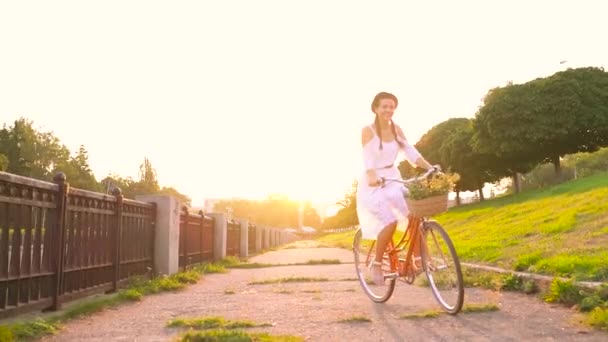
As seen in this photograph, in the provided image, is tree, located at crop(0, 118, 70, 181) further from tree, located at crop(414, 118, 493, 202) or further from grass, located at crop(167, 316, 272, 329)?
grass, located at crop(167, 316, 272, 329)

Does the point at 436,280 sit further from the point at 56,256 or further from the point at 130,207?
the point at 130,207

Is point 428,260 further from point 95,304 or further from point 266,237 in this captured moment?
point 266,237

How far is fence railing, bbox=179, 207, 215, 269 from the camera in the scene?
11781 mm

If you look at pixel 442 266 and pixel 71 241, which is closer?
pixel 442 266

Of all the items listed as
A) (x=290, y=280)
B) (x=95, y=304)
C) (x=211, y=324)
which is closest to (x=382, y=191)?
(x=211, y=324)

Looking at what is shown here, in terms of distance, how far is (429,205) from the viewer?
17.1 feet

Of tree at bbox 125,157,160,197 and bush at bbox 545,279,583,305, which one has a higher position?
tree at bbox 125,157,160,197

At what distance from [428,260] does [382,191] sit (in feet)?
2.77

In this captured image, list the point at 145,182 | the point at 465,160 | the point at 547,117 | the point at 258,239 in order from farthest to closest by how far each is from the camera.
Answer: the point at 145,182 < the point at 465,160 < the point at 547,117 < the point at 258,239

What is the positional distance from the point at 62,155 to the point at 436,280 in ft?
230

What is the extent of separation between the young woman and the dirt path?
77cm

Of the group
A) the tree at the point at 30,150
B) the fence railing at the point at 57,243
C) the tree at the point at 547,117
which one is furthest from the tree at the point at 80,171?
the fence railing at the point at 57,243

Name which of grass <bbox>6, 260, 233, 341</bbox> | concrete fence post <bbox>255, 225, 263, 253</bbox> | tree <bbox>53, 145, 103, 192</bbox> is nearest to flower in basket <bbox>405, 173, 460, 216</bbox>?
grass <bbox>6, 260, 233, 341</bbox>

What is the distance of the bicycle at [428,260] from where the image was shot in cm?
514
